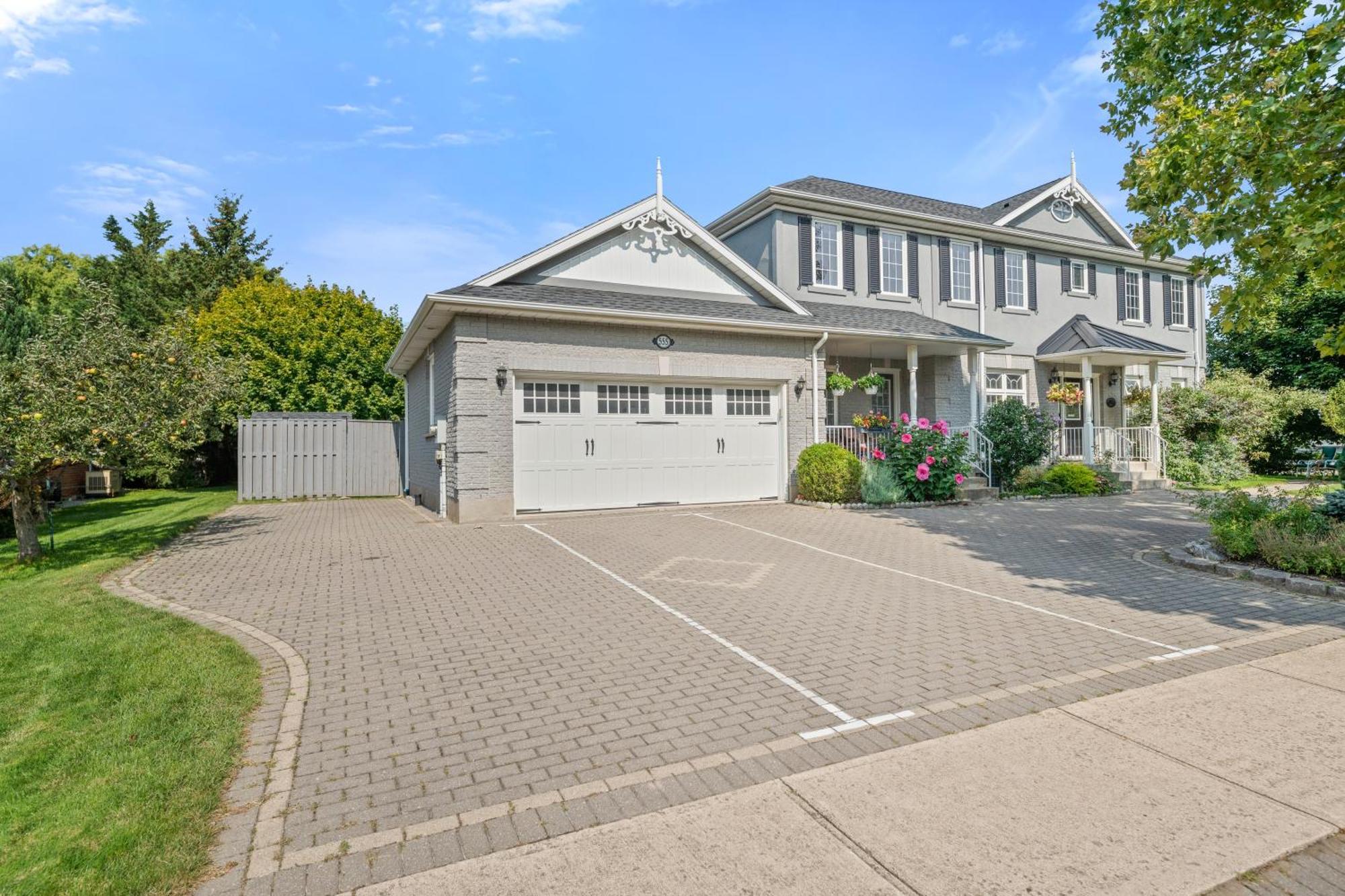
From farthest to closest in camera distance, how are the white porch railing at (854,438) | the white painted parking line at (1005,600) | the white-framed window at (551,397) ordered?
the white porch railing at (854,438)
the white-framed window at (551,397)
the white painted parking line at (1005,600)

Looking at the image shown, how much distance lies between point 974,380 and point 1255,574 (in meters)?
11.2

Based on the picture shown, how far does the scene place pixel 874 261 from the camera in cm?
1792

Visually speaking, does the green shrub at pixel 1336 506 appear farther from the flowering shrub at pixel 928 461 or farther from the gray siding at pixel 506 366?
the gray siding at pixel 506 366

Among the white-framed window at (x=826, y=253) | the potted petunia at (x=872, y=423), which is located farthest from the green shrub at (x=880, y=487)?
the white-framed window at (x=826, y=253)

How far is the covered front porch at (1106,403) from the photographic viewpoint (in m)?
18.2

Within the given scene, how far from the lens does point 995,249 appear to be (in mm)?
19531

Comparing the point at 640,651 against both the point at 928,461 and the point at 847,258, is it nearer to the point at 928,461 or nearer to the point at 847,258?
the point at 928,461

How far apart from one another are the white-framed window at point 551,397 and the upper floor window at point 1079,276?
1622 cm

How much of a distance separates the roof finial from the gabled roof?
11912 millimetres

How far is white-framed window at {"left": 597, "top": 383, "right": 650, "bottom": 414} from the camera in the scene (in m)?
13.1

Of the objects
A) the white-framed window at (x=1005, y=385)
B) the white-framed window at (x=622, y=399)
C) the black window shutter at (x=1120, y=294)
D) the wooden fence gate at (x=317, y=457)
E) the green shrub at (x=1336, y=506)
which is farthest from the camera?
the black window shutter at (x=1120, y=294)

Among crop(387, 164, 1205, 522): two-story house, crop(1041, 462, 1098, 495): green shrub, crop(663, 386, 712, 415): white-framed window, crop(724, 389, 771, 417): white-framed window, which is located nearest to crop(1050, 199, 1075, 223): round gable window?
crop(387, 164, 1205, 522): two-story house

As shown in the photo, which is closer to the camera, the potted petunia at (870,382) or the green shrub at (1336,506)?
the green shrub at (1336,506)

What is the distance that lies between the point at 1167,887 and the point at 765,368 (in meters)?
12.2
